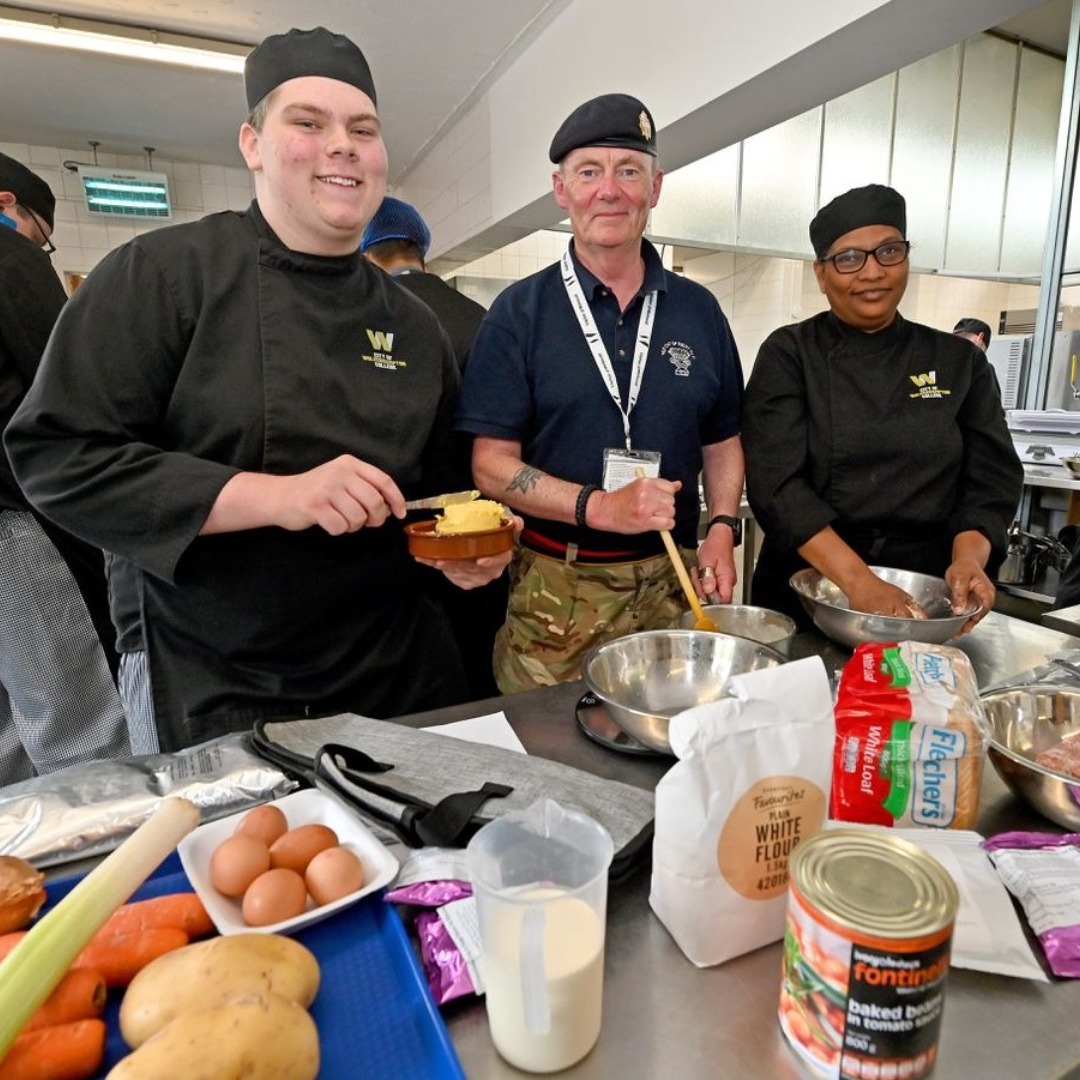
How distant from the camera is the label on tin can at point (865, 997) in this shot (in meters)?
0.48

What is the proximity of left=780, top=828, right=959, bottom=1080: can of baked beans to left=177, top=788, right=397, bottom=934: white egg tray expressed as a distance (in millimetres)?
382

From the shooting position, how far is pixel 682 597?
5.92 feet

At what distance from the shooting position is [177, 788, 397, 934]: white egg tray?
0.65 metres

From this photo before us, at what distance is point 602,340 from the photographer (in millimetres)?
1673

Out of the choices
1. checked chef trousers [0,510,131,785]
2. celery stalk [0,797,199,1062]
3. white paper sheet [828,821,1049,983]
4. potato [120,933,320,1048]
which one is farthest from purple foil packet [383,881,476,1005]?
checked chef trousers [0,510,131,785]

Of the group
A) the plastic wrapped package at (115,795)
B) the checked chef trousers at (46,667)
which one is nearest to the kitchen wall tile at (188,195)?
the checked chef trousers at (46,667)

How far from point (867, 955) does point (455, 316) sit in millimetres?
2120

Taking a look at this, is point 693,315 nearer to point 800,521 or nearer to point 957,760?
point 800,521

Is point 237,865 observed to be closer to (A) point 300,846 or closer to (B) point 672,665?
(A) point 300,846

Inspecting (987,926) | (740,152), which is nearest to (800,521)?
(987,926)

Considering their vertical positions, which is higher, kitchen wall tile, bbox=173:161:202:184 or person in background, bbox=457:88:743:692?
kitchen wall tile, bbox=173:161:202:184

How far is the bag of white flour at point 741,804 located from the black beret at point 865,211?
127cm

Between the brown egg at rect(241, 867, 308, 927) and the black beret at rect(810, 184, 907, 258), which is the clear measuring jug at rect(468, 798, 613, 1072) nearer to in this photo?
the brown egg at rect(241, 867, 308, 927)

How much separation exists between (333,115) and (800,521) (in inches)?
46.0
